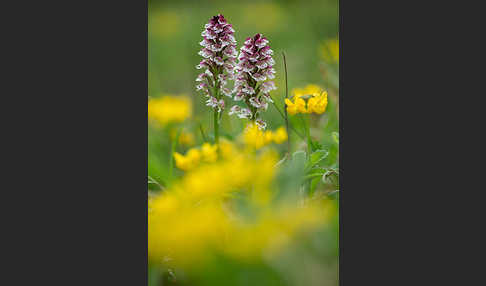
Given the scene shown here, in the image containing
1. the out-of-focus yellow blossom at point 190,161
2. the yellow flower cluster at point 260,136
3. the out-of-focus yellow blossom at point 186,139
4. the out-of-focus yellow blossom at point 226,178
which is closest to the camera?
the out-of-focus yellow blossom at point 226,178

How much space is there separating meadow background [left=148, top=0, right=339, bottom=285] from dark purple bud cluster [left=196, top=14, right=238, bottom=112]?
5cm

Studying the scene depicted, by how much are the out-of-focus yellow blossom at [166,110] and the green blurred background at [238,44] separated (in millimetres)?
72

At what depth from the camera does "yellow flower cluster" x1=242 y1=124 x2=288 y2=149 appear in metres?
2.98

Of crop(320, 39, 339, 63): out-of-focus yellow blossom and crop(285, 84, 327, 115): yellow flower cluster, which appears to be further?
crop(320, 39, 339, 63): out-of-focus yellow blossom

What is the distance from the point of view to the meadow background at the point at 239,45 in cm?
306

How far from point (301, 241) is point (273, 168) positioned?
1.54 ft

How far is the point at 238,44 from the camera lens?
9.97 feet

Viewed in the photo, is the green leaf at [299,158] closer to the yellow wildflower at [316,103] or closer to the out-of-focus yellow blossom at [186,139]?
the yellow wildflower at [316,103]

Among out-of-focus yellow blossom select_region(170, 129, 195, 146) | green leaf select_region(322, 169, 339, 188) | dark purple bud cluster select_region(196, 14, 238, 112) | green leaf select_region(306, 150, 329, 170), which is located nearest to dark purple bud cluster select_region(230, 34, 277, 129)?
dark purple bud cluster select_region(196, 14, 238, 112)

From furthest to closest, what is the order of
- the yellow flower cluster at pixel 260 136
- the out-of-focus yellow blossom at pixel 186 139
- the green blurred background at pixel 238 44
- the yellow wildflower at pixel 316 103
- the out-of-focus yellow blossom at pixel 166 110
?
the out-of-focus yellow blossom at pixel 166 110, the out-of-focus yellow blossom at pixel 186 139, the yellow wildflower at pixel 316 103, the green blurred background at pixel 238 44, the yellow flower cluster at pixel 260 136

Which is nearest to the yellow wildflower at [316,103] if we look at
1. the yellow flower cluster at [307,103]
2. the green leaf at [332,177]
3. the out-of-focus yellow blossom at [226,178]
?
the yellow flower cluster at [307,103]

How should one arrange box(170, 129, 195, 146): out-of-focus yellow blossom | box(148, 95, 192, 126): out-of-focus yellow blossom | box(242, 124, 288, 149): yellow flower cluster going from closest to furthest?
box(242, 124, 288, 149): yellow flower cluster → box(170, 129, 195, 146): out-of-focus yellow blossom → box(148, 95, 192, 126): out-of-focus yellow blossom

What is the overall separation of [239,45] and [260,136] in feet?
1.56

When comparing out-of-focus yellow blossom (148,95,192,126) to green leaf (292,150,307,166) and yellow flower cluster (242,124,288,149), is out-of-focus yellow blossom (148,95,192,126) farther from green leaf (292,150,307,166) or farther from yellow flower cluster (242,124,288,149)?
green leaf (292,150,307,166)
